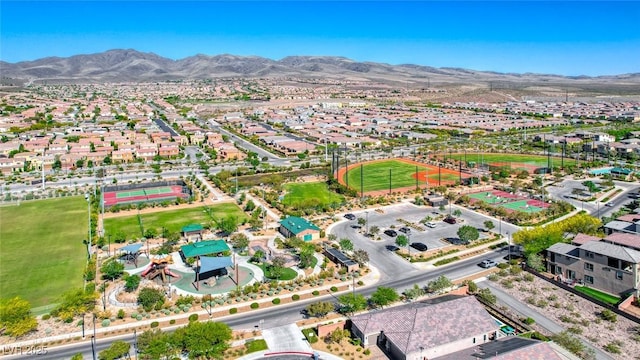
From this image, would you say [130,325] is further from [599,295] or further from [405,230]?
[599,295]

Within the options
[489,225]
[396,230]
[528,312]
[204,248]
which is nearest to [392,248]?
[396,230]

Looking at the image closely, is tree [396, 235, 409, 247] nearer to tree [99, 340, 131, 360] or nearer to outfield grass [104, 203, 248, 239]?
outfield grass [104, 203, 248, 239]

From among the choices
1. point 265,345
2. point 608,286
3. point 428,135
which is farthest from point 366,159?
point 265,345

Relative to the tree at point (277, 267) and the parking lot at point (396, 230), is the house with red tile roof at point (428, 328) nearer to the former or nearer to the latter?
the tree at point (277, 267)

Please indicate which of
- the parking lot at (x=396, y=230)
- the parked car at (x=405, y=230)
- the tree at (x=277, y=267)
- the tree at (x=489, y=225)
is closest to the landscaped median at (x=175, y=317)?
the tree at (x=277, y=267)

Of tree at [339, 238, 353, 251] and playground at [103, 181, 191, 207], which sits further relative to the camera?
playground at [103, 181, 191, 207]

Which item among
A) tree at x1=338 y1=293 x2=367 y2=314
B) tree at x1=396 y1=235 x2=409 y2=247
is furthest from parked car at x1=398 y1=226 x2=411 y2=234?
tree at x1=338 y1=293 x2=367 y2=314
